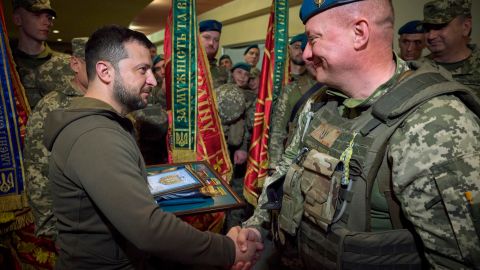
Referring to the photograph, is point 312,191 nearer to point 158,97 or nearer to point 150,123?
point 150,123

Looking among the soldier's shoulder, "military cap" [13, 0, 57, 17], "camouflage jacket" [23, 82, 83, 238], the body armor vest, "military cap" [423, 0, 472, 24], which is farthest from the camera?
"military cap" [13, 0, 57, 17]

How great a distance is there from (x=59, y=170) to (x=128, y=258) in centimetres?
47

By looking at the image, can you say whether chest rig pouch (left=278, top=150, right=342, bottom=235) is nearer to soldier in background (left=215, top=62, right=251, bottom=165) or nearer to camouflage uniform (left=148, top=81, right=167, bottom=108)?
soldier in background (left=215, top=62, right=251, bottom=165)

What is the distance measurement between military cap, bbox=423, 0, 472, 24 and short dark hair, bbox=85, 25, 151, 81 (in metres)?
2.64

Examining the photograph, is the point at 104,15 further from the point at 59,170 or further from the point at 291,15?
the point at 59,170

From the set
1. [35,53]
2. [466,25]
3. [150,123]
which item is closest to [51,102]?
[150,123]

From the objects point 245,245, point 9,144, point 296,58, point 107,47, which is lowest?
point 245,245

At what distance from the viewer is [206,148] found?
265 cm

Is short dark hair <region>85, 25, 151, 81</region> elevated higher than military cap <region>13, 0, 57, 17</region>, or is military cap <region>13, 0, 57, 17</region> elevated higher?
military cap <region>13, 0, 57, 17</region>

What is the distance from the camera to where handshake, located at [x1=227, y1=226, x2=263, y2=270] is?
1408 millimetres

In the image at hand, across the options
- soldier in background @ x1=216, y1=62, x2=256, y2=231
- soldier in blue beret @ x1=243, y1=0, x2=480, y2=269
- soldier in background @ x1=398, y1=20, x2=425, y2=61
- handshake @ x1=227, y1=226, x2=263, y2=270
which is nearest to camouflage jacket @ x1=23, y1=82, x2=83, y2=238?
handshake @ x1=227, y1=226, x2=263, y2=270

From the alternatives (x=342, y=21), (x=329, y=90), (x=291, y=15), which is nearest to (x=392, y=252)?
(x=329, y=90)

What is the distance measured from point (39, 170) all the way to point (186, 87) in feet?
3.90

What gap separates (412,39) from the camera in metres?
3.59
